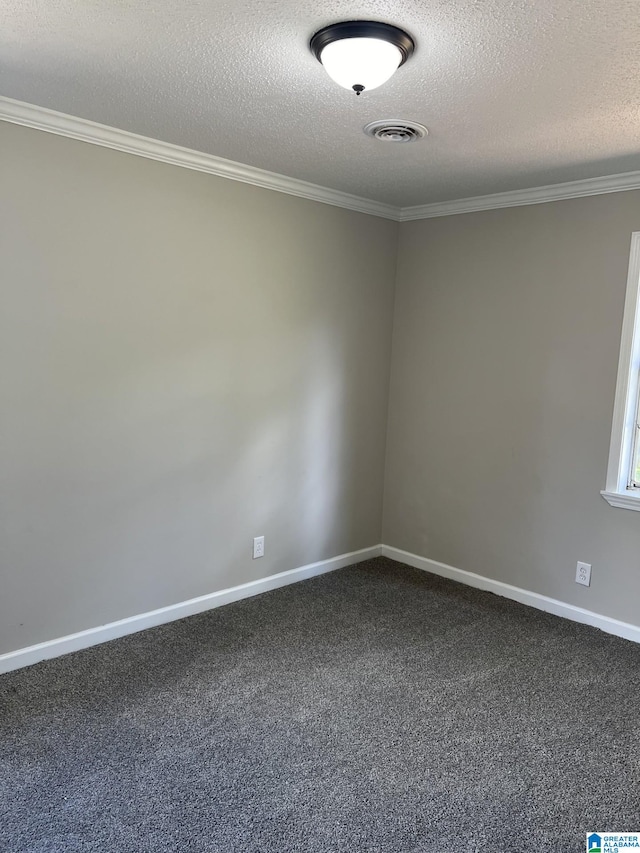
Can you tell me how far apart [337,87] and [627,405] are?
83.1 inches

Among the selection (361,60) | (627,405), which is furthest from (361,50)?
(627,405)

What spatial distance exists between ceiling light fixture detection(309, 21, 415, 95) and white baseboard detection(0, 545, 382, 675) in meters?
2.55

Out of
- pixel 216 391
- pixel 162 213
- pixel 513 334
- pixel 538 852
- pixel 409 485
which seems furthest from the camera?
pixel 409 485

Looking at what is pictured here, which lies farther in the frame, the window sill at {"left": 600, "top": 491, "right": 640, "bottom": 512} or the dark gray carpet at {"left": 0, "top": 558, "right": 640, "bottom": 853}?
the window sill at {"left": 600, "top": 491, "right": 640, "bottom": 512}

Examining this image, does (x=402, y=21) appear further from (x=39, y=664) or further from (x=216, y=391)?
(x=39, y=664)

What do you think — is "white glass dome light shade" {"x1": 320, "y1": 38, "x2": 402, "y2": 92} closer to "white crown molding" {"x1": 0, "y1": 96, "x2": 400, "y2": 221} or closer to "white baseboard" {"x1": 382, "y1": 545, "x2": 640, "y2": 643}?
"white crown molding" {"x1": 0, "y1": 96, "x2": 400, "y2": 221}

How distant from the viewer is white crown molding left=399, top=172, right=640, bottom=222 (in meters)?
3.16

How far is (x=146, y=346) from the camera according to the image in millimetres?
3076

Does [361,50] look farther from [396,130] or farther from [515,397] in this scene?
[515,397]

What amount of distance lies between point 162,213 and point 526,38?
6.01 ft

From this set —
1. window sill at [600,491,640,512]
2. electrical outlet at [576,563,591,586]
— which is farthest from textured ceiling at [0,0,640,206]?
electrical outlet at [576,563,591,586]

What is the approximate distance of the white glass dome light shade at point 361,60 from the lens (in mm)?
1813

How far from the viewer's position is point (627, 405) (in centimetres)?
326

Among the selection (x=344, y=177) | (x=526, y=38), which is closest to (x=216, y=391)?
(x=344, y=177)
